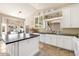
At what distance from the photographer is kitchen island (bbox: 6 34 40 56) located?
1.63m

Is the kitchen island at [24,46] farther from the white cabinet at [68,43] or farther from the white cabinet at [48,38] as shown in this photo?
the white cabinet at [68,43]

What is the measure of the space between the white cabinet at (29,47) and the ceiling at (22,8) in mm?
500

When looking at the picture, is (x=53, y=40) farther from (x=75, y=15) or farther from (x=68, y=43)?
(x=75, y=15)

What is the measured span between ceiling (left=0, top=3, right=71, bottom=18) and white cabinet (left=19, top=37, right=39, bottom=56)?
50 cm

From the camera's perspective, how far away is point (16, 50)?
165 cm

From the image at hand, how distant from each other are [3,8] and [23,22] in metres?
0.44

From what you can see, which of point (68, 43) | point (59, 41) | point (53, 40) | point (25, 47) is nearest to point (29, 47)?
point (25, 47)

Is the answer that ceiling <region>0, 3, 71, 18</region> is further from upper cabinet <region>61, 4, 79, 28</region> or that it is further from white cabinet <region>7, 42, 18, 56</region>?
white cabinet <region>7, 42, 18, 56</region>

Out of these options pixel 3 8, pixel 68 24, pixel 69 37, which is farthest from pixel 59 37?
pixel 3 8

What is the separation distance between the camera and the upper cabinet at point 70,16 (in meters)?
1.71

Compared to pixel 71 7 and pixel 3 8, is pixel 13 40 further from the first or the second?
pixel 71 7

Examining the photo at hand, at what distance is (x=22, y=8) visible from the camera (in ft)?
5.68

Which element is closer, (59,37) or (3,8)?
(3,8)

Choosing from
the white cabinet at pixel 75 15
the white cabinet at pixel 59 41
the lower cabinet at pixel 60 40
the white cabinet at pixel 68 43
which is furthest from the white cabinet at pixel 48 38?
the white cabinet at pixel 75 15
